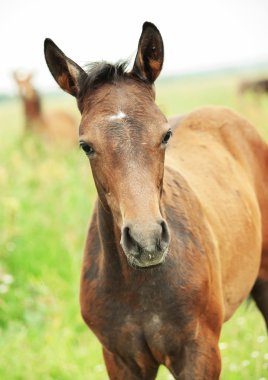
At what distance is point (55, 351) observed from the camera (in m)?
5.77

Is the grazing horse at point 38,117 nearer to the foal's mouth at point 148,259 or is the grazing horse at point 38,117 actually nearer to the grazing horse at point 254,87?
the grazing horse at point 254,87

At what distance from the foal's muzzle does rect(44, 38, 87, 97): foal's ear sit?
1101mm

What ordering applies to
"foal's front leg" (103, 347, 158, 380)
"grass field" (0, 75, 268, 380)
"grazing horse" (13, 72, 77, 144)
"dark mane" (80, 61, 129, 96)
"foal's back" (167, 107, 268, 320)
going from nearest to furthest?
"dark mane" (80, 61, 129, 96), "foal's front leg" (103, 347, 158, 380), "foal's back" (167, 107, 268, 320), "grass field" (0, 75, 268, 380), "grazing horse" (13, 72, 77, 144)

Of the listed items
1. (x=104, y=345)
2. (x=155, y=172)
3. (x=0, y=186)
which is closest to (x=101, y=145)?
(x=155, y=172)

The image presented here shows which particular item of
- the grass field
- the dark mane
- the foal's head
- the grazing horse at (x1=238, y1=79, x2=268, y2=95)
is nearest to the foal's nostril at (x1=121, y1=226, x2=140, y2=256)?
the foal's head

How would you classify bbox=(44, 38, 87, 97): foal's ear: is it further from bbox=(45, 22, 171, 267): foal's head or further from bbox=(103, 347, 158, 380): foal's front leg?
bbox=(103, 347, 158, 380): foal's front leg

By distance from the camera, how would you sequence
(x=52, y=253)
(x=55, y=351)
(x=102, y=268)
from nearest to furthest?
(x=102, y=268) < (x=55, y=351) < (x=52, y=253)

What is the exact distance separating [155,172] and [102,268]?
90 cm

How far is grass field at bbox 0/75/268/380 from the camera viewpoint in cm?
552

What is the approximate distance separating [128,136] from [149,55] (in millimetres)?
683

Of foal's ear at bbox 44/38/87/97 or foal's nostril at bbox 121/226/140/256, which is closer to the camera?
foal's nostril at bbox 121/226/140/256

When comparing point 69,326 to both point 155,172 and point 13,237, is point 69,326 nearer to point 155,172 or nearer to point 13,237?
point 13,237

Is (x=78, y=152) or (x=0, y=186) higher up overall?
(x=0, y=186)

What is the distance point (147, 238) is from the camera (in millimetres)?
3012
